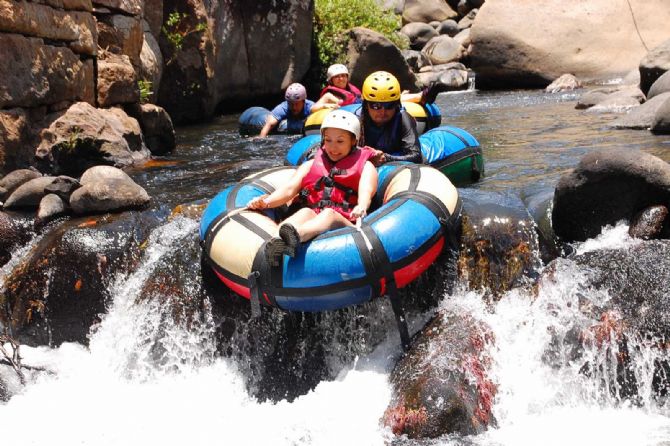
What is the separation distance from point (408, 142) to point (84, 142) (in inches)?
135

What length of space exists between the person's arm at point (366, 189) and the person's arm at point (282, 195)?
1.39 feet

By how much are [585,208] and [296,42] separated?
9.62 meters

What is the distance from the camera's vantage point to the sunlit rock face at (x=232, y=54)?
38.5 feet

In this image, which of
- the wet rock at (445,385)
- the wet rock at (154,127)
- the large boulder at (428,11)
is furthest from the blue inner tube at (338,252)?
the large boulder at (428,11)

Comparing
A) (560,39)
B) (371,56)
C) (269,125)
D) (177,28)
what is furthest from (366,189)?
(560,39)

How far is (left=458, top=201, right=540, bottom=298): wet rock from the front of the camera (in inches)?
216

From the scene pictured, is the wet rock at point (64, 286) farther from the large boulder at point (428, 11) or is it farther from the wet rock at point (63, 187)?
the large boulder at point (428, 11)

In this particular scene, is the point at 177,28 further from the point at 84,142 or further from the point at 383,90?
the point at 383,90

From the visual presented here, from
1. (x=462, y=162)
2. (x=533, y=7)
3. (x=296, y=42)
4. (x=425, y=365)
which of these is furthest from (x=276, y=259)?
(x=533, y=7)

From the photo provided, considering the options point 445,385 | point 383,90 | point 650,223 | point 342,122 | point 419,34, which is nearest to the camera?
point 445,385

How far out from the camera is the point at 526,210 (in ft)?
19.4

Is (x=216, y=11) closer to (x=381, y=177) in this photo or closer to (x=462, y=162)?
(x=462, y=162)

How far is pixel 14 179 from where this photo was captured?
686 centimetres

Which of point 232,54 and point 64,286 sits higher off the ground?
point 232,54
